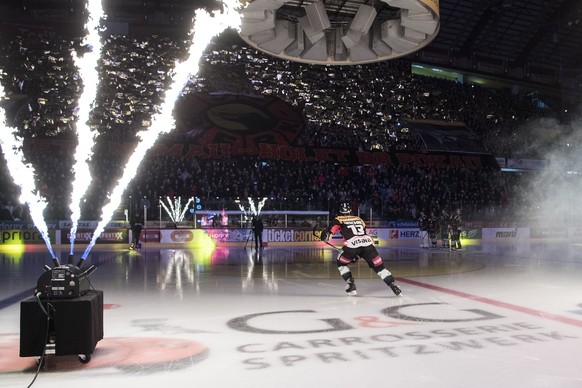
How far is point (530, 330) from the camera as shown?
19.3 feet

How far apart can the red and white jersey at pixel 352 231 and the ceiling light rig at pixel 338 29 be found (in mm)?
3252

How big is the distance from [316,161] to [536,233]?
13.3 m

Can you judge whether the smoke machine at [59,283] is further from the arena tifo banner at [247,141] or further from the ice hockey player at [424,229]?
the arena tifo banner at [247,141]

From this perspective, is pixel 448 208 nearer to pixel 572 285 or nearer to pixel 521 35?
pixel 572 285

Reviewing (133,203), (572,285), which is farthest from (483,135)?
(572,285)

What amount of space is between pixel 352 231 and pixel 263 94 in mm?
23621

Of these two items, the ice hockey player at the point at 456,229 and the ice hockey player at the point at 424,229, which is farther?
the ice hockey player at the point at 424,229

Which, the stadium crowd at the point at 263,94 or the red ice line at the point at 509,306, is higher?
the stadium crowd at the point at 263,94

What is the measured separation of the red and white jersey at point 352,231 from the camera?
8.73 m

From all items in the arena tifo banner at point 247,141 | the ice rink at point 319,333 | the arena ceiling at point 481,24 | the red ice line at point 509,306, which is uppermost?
the arena ceiling at point 481,24

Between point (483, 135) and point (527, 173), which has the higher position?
point (483, 135)

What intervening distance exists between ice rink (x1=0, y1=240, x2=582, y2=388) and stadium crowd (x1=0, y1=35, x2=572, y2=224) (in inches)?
544

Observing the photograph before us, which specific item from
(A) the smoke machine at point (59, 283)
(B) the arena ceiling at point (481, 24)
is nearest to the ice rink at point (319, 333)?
(A) the smoke machine at point (59, 283)

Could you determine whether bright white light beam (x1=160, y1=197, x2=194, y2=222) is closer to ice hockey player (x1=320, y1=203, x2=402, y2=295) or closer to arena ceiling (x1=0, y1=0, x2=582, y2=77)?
arena ceiling (x1=0, y1=0, x2=582, y2=77)
